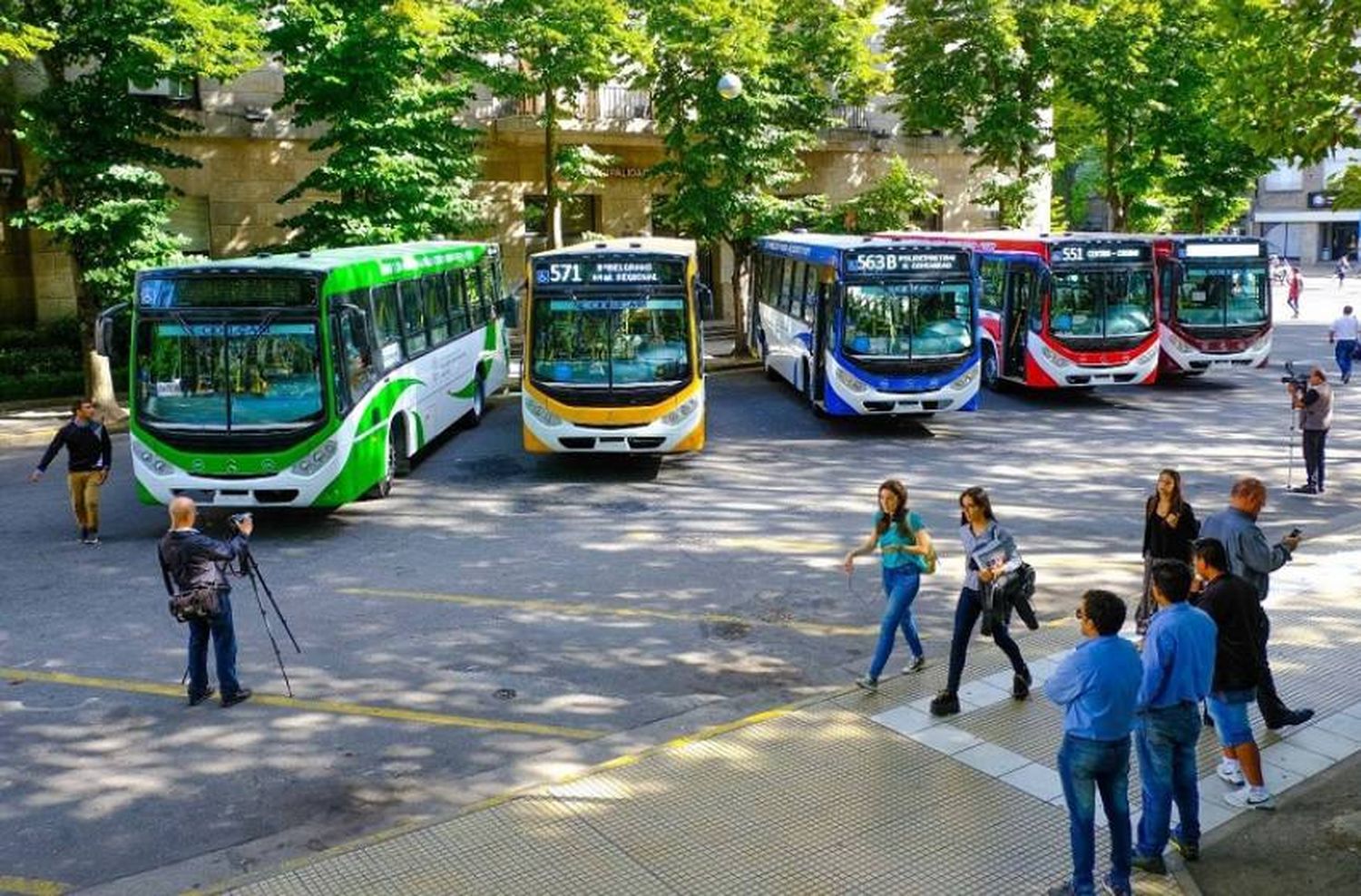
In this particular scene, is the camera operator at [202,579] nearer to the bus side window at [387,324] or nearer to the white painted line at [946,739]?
the white painted line at [946,739]

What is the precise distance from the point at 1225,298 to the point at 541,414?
1438 cm

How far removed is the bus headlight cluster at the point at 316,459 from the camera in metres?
13.7

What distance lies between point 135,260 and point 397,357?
8.44 metres

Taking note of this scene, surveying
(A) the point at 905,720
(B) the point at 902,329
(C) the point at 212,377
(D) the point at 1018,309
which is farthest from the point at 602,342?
(D) the point at 1018,309

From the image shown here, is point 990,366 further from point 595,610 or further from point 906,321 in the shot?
point 595,610

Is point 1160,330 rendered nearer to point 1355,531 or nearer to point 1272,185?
point 1355,531

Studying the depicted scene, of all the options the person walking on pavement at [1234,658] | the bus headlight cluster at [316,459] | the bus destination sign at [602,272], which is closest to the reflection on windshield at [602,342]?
the bus destination sign at [602,272]

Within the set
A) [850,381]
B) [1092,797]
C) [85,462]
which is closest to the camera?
[1092,797]

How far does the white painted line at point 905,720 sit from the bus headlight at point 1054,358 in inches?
581

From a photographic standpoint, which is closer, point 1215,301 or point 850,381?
point 850,381

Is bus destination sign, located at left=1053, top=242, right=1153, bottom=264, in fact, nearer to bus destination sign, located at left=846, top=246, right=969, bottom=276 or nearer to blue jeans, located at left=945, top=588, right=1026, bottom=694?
bus destination sign, located at left=846, top=246, right=969, bottom=276

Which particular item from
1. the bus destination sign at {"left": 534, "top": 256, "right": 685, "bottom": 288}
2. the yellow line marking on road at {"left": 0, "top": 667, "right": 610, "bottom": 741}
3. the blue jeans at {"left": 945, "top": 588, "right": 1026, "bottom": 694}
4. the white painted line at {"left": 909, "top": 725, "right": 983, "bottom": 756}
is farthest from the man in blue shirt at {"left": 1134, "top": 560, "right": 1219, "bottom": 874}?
the bus destination sign at {"left": 534, "top": 256, "right": 685, "bottom": 288}

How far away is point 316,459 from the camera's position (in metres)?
13.7

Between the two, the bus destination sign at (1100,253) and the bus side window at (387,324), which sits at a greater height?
the bus destination sign at (1100,253)
